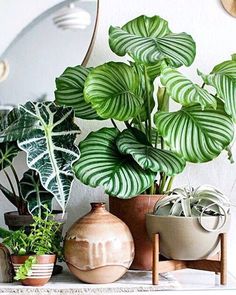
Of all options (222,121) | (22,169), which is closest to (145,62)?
(222,121)

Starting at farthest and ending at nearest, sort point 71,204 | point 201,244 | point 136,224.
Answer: point 71,204
point 136,224
point 201,244

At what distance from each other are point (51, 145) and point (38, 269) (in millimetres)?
275

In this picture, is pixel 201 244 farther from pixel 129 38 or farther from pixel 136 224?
pixel 129 38

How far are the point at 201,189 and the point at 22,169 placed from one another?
501mm

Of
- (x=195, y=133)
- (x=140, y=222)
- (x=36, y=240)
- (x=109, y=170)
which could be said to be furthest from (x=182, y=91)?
(x=36, y=240)

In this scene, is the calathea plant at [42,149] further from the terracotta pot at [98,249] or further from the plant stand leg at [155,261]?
the plant stand leg at [155,261]

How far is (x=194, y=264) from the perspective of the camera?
133 centimetres

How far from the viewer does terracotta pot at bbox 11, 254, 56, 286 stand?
124 centimetres

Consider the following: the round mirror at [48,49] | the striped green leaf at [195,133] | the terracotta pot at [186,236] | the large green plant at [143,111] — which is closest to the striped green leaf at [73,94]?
the large green plant at [143,111]

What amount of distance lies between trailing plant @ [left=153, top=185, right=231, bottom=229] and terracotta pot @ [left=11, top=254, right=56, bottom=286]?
27 cm

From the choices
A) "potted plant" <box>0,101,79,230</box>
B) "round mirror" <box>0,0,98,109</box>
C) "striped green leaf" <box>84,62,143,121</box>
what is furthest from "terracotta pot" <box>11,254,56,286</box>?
"round mirror" <box>0,0,98,109</box>

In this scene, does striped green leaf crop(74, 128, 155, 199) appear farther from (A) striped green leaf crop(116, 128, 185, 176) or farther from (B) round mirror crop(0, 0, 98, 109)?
(B) round mirror crop(0, 0, 98, 109)

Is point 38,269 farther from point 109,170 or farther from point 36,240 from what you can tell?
point 109,170

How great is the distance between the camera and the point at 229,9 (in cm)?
164
